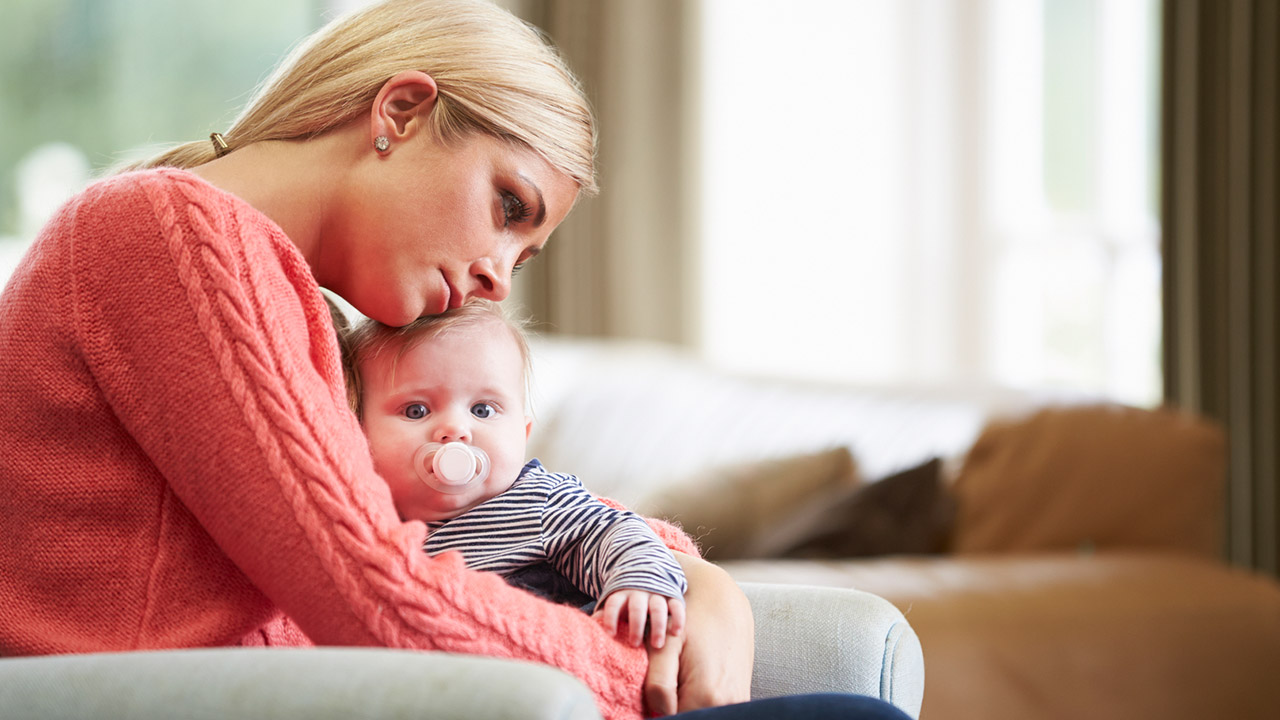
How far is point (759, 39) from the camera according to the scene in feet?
13.1

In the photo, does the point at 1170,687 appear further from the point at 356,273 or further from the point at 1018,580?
the point at 356,273

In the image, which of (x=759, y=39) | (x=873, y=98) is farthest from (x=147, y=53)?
(x=873, y=98)

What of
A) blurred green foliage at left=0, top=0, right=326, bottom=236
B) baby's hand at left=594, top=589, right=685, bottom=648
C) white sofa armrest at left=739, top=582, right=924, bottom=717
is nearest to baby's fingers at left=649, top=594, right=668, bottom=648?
baby's hand at left=594, top=589, right=685, bottom=648

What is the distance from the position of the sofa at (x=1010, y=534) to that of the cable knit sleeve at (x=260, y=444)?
814mm

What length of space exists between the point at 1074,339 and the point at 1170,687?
5.94ft

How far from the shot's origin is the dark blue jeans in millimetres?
721

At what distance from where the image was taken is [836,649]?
3.04 feet

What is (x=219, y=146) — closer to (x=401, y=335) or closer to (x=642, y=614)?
(x=401, y=335)

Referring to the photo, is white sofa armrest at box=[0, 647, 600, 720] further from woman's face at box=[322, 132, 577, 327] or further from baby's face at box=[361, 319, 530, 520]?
woman's face at box=[322, 132, 577, 327]

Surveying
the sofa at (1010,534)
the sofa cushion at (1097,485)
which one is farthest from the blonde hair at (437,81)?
the sofa cushion at (1097,485)

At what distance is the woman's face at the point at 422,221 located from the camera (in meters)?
0.97

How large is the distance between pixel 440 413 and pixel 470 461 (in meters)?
0.06

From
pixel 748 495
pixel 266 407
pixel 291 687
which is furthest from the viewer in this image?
pixel 748 495

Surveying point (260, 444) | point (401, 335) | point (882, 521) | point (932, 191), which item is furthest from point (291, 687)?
point (932, 191)
